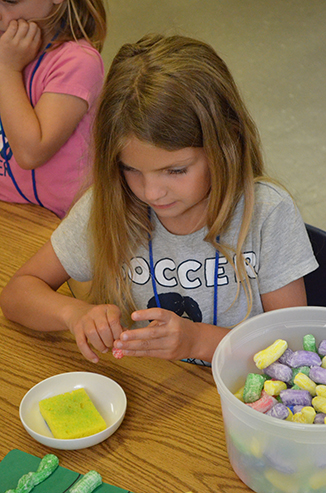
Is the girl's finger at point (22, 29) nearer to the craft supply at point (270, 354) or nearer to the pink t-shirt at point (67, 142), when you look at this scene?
the pink t-shirt at point (67, 142)

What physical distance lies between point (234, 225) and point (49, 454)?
55 centimetres

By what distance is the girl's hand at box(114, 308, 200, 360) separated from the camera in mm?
950

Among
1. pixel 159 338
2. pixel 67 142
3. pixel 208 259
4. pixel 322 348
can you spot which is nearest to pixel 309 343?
pixel 322 348

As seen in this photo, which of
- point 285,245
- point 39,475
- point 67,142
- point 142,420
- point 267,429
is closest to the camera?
point 267,429

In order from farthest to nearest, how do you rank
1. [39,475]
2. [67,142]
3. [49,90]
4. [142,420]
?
[67,142], [49,90], [142,420], [39,475]

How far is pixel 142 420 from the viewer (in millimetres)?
933

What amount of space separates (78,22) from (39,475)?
46.0 inches

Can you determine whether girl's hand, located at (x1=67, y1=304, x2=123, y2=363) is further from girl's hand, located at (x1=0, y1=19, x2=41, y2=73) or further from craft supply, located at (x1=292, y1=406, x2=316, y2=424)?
girl's hand, located at (x1=0, y1=19, x2=41, y2=73)

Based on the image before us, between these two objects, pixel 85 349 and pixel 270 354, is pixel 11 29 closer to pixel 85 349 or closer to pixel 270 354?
pixel 85 349

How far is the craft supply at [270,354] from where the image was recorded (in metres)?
0.86

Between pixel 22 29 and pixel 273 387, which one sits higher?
pixel 22 29

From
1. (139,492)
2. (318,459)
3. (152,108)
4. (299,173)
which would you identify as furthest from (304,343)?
(299,173)

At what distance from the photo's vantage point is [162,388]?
99 cm

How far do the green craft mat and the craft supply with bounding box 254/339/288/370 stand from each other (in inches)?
10.5
